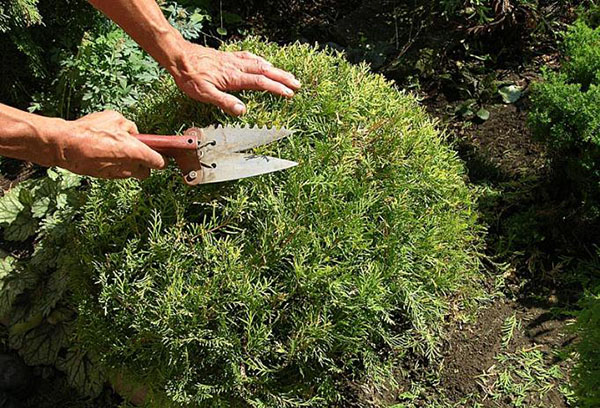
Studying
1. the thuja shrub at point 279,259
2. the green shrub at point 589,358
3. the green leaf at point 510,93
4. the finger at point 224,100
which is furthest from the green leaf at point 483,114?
the finger at point 224,100

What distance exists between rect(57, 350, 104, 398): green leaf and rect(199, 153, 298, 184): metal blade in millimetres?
1377

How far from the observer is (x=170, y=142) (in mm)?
2096

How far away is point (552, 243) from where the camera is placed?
338 centimetres

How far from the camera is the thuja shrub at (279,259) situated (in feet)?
7.27

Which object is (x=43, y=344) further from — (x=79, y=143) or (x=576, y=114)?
(x=576, y=114)

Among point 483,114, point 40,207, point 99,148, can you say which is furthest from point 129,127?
point 483,114

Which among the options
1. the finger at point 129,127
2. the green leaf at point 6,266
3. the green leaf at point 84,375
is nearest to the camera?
the finger at point 129,127

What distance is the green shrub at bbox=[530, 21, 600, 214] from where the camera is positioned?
118 inches

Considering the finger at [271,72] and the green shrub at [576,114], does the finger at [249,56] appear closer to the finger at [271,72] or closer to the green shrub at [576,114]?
the finger at [271,72]

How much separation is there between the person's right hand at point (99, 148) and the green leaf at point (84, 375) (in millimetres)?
1308

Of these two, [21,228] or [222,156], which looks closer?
[222,156]

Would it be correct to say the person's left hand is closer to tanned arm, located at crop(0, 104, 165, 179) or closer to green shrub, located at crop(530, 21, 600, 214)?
tanned arm, located at crop(0, 104, 165, 179)

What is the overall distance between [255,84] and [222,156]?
305 mm

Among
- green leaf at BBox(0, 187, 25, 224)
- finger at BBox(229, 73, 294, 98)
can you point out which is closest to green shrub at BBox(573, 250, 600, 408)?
finger at BBox(229, 73, 294, 98)
